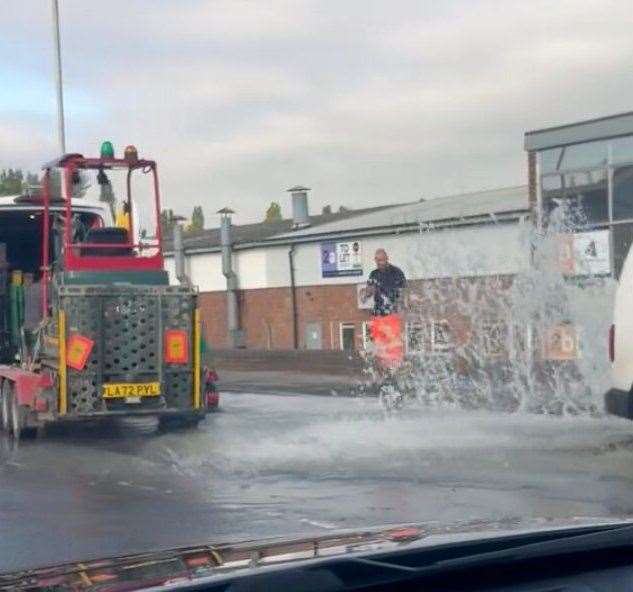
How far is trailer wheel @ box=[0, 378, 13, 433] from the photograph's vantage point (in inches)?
594

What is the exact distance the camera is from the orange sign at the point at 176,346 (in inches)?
558

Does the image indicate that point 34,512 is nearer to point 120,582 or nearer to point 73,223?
point 73,223

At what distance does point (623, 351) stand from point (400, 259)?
25474 mm

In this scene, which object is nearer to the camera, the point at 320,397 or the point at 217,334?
the point at 320,397

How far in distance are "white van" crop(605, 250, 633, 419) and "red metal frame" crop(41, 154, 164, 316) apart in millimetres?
5295

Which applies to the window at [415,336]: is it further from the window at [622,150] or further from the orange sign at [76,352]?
the window at [622,150]

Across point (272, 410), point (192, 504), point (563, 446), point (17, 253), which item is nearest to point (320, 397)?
point (272, 410)

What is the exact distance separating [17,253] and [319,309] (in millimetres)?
23914

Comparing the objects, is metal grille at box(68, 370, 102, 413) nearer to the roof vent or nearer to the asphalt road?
the asphalt road

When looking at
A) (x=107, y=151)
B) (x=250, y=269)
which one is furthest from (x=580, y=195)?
(x=107, y=151)

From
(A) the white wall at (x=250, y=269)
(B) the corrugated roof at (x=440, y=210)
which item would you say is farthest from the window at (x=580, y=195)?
(A) the white wall at (x=250, y=269)

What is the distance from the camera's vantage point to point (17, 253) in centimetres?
1684

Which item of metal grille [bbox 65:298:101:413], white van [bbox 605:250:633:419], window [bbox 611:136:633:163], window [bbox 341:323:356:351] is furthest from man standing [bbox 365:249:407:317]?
window [bbox 341:323:356:351]

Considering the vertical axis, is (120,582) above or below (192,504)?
above
